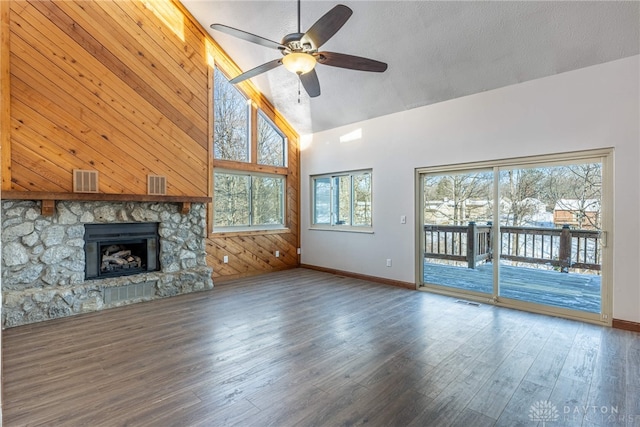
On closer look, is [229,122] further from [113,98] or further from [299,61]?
[299,61]

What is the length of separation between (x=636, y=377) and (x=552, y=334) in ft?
2.75

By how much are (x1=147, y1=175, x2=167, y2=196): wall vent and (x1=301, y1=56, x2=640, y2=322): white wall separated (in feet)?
9.28

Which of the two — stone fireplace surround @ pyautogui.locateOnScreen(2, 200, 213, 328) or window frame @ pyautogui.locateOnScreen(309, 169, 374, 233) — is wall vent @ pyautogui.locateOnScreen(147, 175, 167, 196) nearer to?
stone fireplace surround @ pyautogui.locateOnScreen(2, 200, 213, 328)

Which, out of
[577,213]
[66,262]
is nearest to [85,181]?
[66,262]

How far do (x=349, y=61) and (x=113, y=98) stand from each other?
133 inches

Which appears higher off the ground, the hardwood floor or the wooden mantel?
the wooden mantel

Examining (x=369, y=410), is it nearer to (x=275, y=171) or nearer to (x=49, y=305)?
(x=49, y=305)

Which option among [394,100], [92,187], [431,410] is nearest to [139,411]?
[431,410]

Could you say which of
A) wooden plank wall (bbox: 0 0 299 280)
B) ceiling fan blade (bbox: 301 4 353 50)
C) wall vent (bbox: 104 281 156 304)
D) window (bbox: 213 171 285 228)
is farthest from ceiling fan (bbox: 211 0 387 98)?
wall vent (bbox: 104 281 156 304)

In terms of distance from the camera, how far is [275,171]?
659 centimetres

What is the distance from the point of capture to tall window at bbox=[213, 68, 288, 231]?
229 inches

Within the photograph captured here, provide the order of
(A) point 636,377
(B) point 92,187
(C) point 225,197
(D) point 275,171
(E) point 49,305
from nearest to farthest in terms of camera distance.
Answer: (A) point 636,377, (E) point 49,305, (B) point 92,187, (C) point 225,197, (D) point 275,171

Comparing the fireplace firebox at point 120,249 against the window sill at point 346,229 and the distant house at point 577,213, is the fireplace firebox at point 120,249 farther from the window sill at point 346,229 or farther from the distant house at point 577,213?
the distant house at point 577,213

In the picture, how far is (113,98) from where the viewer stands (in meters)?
4.49
